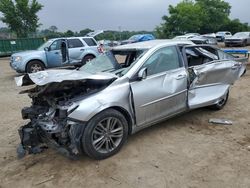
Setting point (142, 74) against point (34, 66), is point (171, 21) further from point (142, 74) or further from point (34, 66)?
point (142, 74)

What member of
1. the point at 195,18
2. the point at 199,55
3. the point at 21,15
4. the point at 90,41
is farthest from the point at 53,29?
the point at 199,55

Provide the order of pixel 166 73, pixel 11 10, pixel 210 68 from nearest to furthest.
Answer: pixel 166 73 < pixel 210 68 < pixel 11 10

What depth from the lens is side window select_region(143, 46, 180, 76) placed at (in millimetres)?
4426

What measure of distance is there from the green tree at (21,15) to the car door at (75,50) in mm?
20465

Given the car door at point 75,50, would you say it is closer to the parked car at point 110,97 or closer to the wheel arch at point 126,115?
the parked car at point 110,97

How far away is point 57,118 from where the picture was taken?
3789 millimetres

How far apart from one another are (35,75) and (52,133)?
1.04m

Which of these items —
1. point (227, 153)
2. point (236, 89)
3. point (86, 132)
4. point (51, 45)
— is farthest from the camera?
point (51, 45)

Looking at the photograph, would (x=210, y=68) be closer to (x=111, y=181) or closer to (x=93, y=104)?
(x=93, y=104)

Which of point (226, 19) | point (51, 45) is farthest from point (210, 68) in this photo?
point (226, 19)

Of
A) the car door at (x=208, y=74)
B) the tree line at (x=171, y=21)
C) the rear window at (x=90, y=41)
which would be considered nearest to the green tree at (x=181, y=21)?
the tree line at (x=171, y=21)

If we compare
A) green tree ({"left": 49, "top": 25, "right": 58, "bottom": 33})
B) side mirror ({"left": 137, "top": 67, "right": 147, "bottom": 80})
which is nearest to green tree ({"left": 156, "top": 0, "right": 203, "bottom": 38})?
green tree ({"left": 49, "top": 25, "right": 58, "bottom": 33})

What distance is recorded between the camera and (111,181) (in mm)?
3434

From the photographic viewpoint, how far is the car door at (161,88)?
421cm
